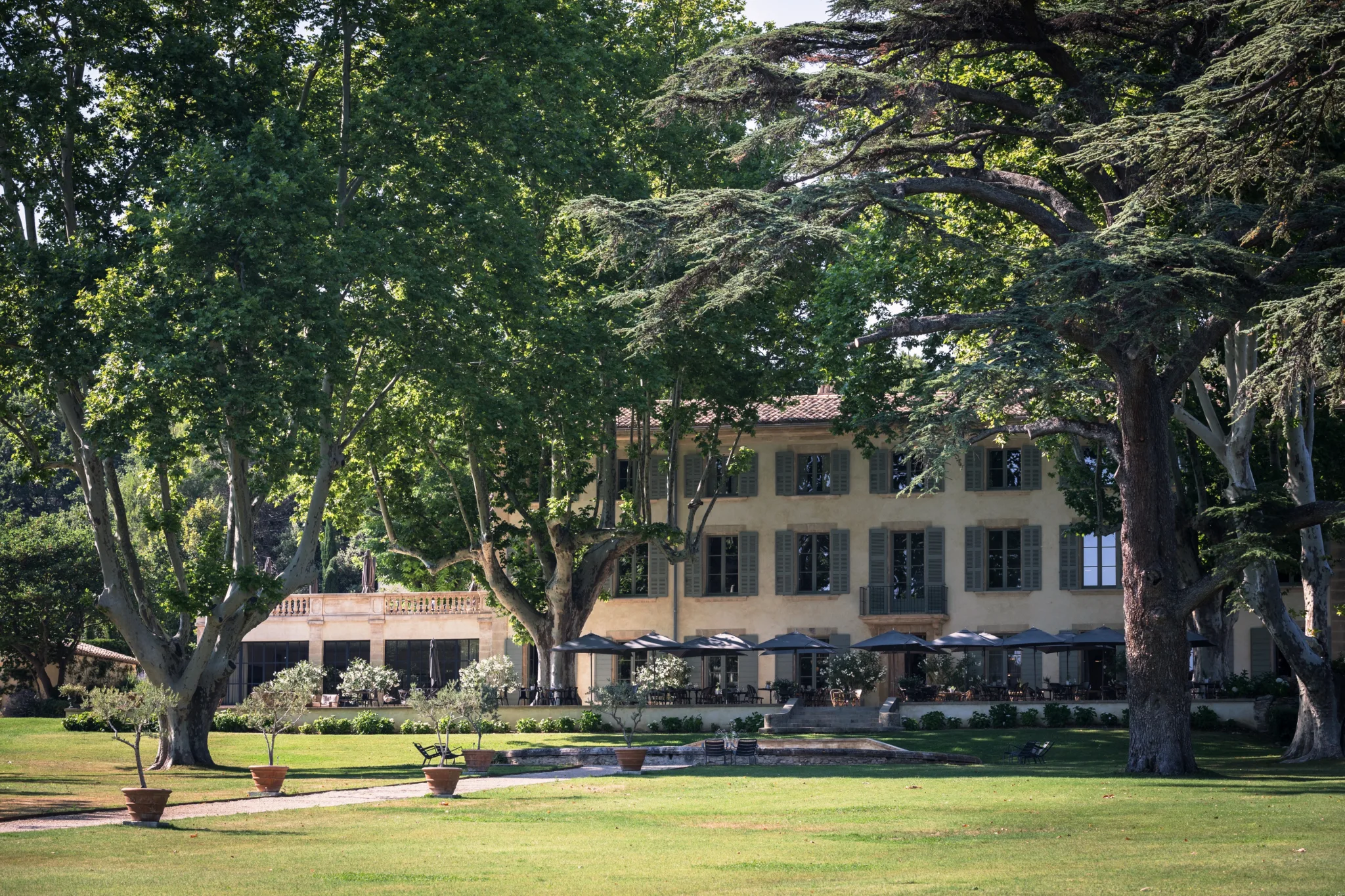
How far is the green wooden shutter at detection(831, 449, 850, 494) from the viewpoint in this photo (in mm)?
42531

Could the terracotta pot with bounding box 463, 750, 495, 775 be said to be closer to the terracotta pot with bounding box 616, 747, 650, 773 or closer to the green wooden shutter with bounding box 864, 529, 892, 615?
the terracotta pot with bounding box 616, 747, 650, 773

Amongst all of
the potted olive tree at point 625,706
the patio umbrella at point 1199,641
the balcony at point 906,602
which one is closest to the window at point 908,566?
the balcony at point 906,602

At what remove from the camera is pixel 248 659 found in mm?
46906

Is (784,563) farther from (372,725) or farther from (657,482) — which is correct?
(372,725)

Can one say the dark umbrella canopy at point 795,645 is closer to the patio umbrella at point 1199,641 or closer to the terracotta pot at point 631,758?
the patio umbrella at point 1199,641

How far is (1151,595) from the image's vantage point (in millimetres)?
21266

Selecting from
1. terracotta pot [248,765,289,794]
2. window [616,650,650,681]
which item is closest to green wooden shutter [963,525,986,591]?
window [616,650,650,681]

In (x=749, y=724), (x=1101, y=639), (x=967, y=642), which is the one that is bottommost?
(x=749, y=724)

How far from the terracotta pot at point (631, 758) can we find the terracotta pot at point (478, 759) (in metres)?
2.46

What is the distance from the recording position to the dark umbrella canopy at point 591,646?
1448 inches

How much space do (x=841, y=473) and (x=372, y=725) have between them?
50.0 ft

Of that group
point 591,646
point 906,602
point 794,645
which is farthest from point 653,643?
point 906,602

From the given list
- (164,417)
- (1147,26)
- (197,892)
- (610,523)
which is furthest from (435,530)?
(197,892)

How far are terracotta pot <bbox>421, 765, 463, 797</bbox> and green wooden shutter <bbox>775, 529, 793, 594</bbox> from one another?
24.2 metres
